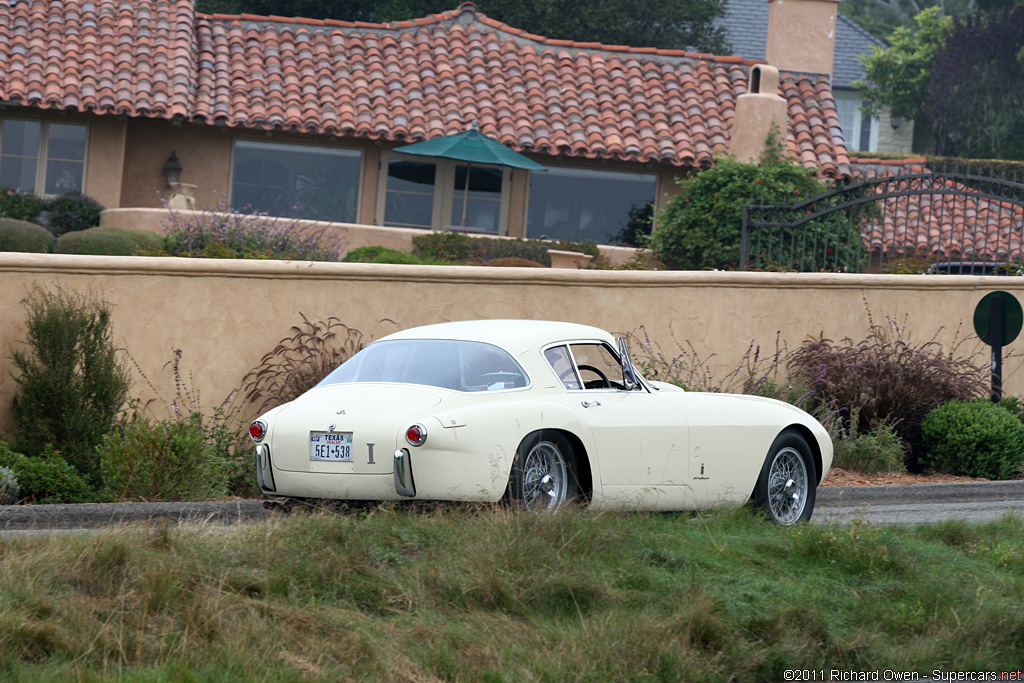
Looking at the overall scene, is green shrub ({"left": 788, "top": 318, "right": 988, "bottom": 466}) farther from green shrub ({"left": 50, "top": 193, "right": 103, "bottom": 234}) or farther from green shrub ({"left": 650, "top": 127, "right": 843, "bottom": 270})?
green shrub ({"left": 50, "top": 193, "right": 103, "bottom": 234})

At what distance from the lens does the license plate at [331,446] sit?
7113mm

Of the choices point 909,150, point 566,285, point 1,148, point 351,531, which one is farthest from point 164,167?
point 909,150

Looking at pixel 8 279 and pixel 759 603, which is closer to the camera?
pixel 759 603

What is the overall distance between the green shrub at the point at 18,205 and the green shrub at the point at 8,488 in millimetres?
12422

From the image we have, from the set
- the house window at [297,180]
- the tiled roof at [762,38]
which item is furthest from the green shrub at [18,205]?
the tiled roof at [762,38]

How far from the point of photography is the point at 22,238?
639 inches

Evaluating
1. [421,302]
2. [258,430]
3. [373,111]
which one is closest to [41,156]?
[373,111]

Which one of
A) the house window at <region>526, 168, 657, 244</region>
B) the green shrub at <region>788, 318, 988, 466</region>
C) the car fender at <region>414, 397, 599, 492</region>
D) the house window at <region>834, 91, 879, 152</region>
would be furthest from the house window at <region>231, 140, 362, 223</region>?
the house window at <region>834, 91, 879, 152</region>

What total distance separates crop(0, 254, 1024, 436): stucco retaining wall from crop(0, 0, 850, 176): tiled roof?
29.2 feet

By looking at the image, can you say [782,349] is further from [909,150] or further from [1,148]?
[909,150]

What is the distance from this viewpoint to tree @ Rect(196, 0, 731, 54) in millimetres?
35188

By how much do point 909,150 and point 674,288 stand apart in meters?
35.7

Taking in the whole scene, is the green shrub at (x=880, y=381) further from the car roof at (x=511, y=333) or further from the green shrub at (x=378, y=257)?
the green shrub at (x=378, y=257)

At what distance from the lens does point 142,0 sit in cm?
2389
